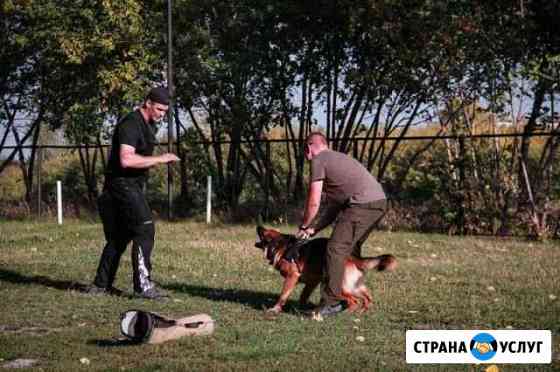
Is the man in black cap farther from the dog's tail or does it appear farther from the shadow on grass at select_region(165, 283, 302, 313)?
the dog's tail

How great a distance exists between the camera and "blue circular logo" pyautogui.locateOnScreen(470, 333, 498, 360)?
7327 mm

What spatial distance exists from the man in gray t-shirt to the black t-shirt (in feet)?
6.33

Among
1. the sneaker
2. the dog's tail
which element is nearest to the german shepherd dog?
the dog's tail

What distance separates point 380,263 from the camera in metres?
9.29

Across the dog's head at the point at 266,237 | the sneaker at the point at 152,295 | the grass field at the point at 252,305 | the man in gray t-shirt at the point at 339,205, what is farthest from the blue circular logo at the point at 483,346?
the sneaker at the point at 152,295

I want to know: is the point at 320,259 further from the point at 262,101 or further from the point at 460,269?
the point at 262,101

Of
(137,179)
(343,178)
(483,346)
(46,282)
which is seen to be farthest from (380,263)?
(46,282)

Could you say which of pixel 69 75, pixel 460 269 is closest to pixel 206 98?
pixel 69 75

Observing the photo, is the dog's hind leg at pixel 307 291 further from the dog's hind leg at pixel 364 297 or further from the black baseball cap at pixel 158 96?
the black baseball cap at pixel 158 96

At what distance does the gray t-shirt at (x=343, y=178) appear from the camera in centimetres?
918

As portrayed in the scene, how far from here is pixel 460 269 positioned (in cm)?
1280

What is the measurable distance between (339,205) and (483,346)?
2.33m

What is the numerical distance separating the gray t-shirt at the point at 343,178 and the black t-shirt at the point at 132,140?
6.69ft

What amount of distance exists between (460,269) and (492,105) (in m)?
6.25
